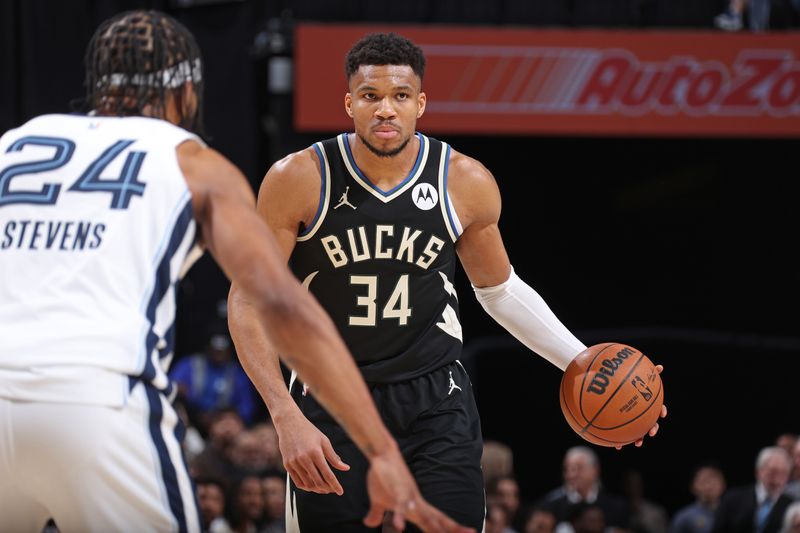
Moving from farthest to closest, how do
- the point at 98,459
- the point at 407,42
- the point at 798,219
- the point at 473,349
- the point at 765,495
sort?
the point at 798,219 < the point at 473,349 < the point at 765,495 < the point at 407,42 < the point at 98,459

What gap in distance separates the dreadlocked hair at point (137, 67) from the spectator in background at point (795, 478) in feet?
23.5

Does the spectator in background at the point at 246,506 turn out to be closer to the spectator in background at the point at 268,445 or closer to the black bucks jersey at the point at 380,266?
the spectator in background at the point at 268,445

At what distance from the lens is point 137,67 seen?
298 cm

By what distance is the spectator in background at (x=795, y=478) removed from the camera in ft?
29.4

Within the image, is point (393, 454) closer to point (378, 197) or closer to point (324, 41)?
point (378, 197)

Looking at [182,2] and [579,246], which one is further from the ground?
[182,2]

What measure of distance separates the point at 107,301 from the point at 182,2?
9842mm

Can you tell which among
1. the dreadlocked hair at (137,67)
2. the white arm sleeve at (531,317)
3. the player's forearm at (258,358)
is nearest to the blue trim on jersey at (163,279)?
the dreadlocked hair at (137,67)

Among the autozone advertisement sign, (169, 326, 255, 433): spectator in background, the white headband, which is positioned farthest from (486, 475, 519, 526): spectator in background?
the white headband

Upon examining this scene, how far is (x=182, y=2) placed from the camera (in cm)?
1199

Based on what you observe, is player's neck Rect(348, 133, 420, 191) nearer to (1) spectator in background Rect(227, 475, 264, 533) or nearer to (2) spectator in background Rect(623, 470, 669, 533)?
(1) spectator in background Rect(227, 475, 264, 533)

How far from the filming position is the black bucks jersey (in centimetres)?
406

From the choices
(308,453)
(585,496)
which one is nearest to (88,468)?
(308,453)

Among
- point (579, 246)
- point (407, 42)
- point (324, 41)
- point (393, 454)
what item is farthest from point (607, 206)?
point (393, 454)
